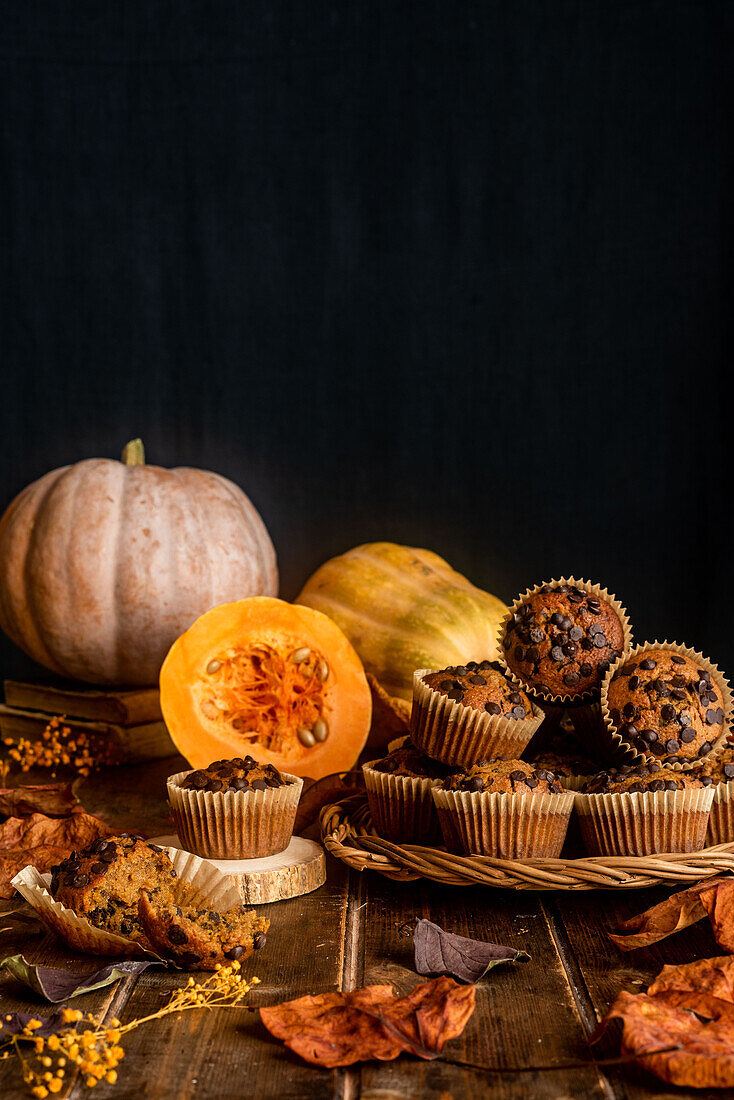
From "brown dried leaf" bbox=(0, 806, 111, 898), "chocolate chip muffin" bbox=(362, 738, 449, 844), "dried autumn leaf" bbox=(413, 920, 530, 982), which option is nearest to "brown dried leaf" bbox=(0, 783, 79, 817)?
"brown dried leaf" bbox=(0, 806, 111, 898)

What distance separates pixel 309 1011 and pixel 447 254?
2462mm

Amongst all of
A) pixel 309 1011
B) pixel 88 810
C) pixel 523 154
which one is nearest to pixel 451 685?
pixel 309 1011

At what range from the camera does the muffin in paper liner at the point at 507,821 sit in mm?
1583

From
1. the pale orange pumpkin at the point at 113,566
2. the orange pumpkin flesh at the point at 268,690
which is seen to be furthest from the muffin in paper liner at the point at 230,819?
the pale orange pumpkin at the point at 113,566

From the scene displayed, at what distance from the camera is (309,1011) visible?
1.27 meters

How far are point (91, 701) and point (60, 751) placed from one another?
0.16m

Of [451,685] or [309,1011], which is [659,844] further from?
[309,1011]

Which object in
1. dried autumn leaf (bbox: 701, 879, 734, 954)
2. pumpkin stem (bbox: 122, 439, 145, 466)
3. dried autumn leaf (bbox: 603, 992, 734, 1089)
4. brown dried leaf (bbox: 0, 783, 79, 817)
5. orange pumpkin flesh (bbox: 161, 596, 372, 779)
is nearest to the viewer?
dried autumn leaf (bbox: 603, 992, 734, 1089)

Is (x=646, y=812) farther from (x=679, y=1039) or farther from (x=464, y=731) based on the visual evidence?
(x=679, y=1039)

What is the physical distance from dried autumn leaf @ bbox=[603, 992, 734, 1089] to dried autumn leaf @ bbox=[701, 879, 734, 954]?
0.18 meters

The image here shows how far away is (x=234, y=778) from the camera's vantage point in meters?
1.73

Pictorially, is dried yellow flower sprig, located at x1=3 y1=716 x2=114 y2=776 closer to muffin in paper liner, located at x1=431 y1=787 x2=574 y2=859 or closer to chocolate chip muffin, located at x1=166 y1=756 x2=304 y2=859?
chocolate chip muffin, located at x1=166 y1=756 x2=304 y2=859

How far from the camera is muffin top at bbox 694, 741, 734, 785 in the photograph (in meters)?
1.67

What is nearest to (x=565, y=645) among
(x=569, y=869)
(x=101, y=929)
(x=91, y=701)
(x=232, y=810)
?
(x=569, y=869)
